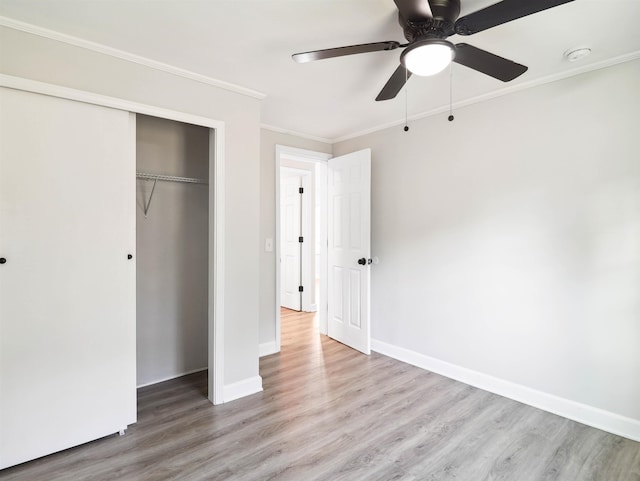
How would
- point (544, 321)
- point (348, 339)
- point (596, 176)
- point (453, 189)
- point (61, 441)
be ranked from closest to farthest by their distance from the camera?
point (61, 441) → point (596, 176) → point (544, 321) → point (453, 189) → point (348, 339)

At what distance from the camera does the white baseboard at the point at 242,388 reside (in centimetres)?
256

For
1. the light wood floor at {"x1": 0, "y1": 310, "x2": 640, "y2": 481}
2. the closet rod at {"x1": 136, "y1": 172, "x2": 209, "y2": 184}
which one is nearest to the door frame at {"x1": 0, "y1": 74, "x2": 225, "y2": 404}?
the light wood floor at {"x1": 0, "y1": 310, "x2": 640, "y2": 481}

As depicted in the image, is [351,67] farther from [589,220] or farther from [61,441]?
[61,441]

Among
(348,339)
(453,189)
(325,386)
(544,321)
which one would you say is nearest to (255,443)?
(325,386)

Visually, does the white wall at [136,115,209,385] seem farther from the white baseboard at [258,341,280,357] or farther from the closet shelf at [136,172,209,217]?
the white baseboard at [258,341,280,357]

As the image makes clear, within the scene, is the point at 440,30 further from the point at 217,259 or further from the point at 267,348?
the point at 267,348

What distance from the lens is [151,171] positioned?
2869 mm

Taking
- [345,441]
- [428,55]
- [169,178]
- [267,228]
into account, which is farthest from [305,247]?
[428,55]

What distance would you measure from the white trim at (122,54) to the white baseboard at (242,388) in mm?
2303

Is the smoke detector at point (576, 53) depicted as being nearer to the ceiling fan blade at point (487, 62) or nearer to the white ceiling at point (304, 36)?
the white ceiling at point (304, 36)

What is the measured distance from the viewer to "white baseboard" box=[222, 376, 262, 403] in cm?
256

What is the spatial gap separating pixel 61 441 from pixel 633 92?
4.13m

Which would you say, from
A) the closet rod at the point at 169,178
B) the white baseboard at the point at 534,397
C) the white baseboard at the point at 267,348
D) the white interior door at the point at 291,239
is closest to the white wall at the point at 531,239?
the white baseboard at the point at 534,397

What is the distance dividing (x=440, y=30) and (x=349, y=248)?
2.51m
